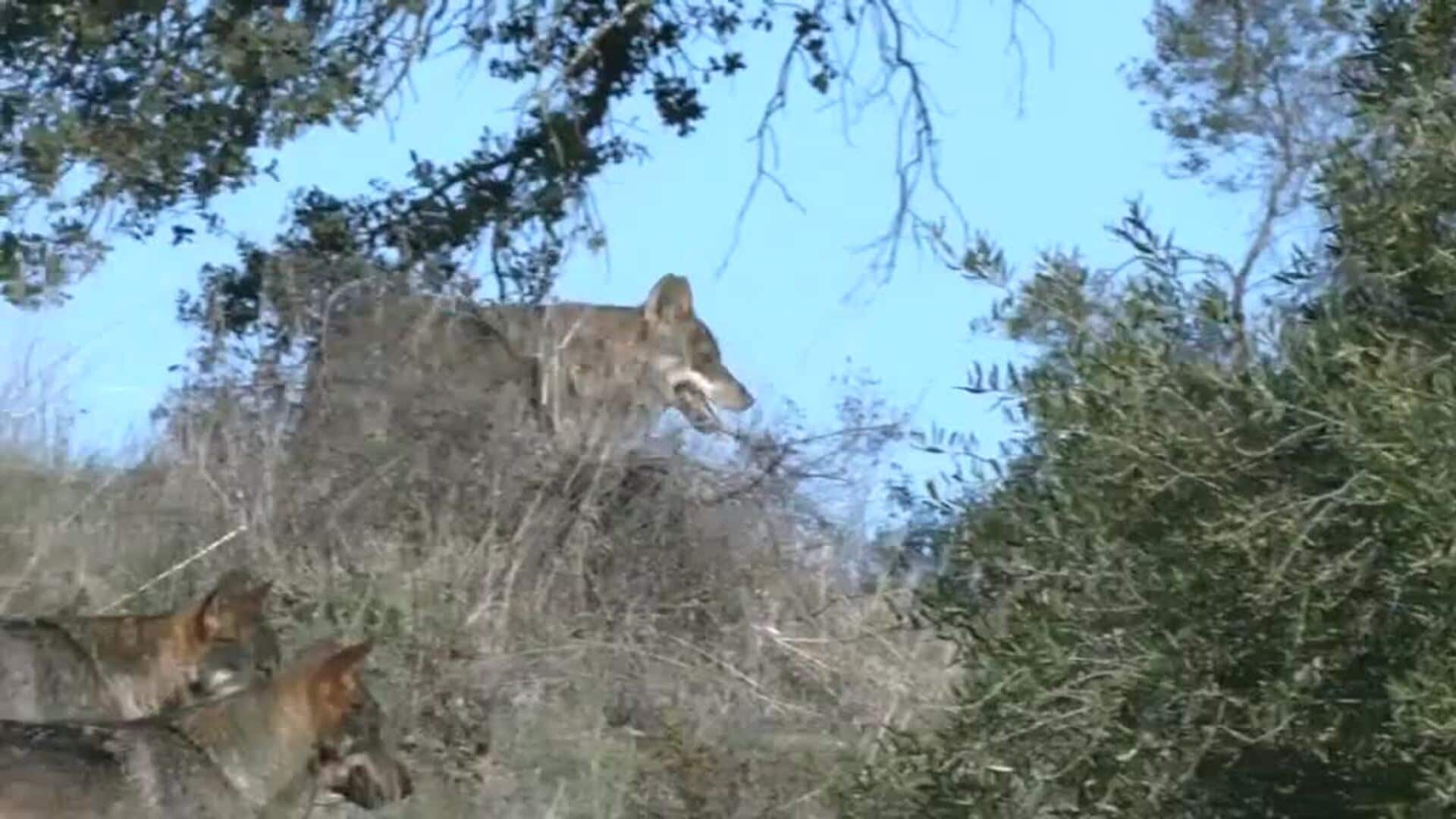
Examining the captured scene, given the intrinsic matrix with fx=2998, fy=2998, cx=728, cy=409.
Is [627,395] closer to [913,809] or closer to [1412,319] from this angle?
[913,809]

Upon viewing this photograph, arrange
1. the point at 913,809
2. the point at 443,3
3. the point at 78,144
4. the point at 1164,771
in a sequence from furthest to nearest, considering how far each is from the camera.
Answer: the point at 443,3
the point at 78,144
the point at 913,809
the point at 1164,771

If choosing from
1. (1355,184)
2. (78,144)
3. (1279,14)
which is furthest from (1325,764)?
(1279,14)

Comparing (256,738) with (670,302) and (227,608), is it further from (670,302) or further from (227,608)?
(670,302)

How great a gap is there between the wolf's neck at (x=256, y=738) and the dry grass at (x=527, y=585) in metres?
2.89

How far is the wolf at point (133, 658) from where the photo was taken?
9.76 m

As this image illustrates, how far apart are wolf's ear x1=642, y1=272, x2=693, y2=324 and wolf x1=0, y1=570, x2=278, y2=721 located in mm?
5080

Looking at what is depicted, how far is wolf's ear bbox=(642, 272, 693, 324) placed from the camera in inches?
620

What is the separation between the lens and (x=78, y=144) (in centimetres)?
1235

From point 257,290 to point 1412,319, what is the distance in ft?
26.0

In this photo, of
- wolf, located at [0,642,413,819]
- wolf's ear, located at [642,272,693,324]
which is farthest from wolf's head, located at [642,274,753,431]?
wolf, located at [0,642,413,819]

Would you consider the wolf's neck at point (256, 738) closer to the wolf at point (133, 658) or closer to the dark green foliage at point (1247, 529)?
the wolf at point (133, 658)

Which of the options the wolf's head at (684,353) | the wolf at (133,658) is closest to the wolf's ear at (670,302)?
the wolf's head at (684,353)

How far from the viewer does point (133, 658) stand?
1021 cm

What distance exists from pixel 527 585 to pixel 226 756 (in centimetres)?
467
